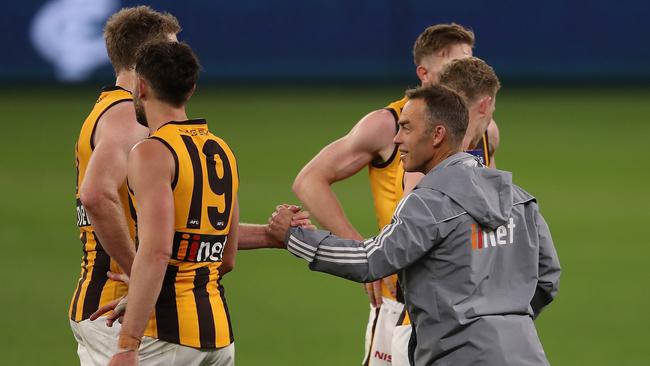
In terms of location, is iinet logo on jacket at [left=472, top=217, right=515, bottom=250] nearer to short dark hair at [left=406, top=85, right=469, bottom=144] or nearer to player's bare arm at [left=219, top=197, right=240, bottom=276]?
short dark hair at [left=406, top=85, right=469, bottom=144]

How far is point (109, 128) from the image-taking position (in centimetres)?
534

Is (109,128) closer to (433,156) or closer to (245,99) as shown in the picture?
(433,156)

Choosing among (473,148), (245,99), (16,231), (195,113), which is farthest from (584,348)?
(245,99)

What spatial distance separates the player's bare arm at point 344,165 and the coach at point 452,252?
1265 millimetres

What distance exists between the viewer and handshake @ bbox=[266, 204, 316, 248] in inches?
200

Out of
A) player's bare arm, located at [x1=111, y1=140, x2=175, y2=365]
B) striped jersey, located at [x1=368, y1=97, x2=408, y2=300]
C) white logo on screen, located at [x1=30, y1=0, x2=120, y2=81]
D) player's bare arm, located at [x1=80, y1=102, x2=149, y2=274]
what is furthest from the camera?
white logo on screen, located at [x1=30, y1=0, x2=120, y2=81]

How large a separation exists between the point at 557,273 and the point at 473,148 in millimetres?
1052

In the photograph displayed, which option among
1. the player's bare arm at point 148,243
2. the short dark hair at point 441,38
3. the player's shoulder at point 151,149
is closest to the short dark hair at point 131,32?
the player's shoulder at point 151,149

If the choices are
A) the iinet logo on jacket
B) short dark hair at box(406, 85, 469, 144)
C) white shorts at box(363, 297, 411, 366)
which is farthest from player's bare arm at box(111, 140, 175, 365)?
white shorts at box(363, 297, 411, 366)

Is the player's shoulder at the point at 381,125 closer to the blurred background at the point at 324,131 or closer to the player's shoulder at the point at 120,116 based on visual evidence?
the player's shoulder at the point at 120,116

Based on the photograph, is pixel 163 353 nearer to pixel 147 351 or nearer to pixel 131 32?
pixel 147 351

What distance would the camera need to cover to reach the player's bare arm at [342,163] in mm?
6195

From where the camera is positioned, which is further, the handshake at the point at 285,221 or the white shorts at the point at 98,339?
the white shorts at the point at 98,339

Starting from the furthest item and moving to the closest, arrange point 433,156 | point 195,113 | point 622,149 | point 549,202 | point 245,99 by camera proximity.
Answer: point 245,99 < point 195,113 < point 622,149 < point 549,202 < point 433,156
